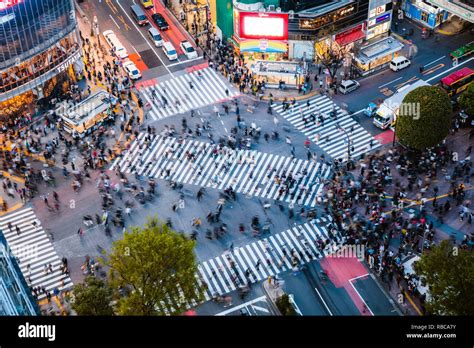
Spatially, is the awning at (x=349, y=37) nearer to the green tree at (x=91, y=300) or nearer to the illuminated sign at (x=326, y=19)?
the illuminated sign at (x=326, y=19)

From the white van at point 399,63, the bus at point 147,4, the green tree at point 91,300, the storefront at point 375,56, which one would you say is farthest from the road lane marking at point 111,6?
the green tree at point 91,300

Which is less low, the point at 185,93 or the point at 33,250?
the point at 185,93

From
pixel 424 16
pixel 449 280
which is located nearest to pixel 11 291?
pixel 449 280

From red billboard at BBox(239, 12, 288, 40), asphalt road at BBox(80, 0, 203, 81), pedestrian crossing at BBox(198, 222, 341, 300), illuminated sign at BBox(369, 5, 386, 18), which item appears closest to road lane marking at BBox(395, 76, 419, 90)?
illuminated sign at BBox(369, 5, 386, 18)

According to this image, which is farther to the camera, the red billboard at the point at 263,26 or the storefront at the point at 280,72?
the red billboard at the point at 263,26

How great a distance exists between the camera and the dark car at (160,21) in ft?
354

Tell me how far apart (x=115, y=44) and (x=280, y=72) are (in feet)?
88.6

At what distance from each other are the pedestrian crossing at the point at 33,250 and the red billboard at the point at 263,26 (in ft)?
134

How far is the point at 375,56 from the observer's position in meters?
96.9

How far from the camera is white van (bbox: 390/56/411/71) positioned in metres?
97.3

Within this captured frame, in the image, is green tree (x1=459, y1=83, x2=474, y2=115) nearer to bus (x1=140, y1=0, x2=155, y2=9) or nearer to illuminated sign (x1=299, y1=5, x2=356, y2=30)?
illuminated sign (x1=299, y1=5, x2=356, y2=30)

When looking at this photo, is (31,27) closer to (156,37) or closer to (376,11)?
(156,37)

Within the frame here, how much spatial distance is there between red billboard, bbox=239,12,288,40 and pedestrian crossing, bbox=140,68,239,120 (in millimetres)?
7946
